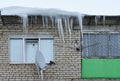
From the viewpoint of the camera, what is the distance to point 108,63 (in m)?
11.7

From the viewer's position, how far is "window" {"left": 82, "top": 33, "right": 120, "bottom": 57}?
11.8m

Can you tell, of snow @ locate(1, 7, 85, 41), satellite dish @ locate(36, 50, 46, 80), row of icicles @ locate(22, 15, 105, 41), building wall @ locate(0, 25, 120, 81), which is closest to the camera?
satellite dish @ locate(36, 50, 46, 80)

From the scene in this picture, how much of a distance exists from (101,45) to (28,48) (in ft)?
6.70

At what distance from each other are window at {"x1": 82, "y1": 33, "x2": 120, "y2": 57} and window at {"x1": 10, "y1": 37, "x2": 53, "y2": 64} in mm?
1007

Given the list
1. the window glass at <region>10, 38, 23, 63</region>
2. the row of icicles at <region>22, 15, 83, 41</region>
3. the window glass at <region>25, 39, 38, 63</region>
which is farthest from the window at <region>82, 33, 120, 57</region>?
the window glass at <region>10, 38, 23, 63</region>

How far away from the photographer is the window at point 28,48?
38.3 feet

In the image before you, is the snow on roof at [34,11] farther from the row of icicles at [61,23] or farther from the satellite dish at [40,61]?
the satellite dish at [40,61]

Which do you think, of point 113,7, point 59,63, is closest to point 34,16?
point 59,63

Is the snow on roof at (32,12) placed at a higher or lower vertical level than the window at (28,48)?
higher

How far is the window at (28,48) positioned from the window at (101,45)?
1.01 meters

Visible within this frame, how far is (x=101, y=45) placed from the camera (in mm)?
11773

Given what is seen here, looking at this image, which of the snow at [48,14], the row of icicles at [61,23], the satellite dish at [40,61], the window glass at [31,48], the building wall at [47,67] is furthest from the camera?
the window glass at [31,48]

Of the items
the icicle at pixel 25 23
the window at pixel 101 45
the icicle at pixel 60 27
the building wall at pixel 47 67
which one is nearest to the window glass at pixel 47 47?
the building wall at pixel 47 67

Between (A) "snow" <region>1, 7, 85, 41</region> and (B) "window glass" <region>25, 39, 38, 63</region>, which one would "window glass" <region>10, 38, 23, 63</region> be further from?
(A) "snow" <region>1, 7, 85, 41</region>
